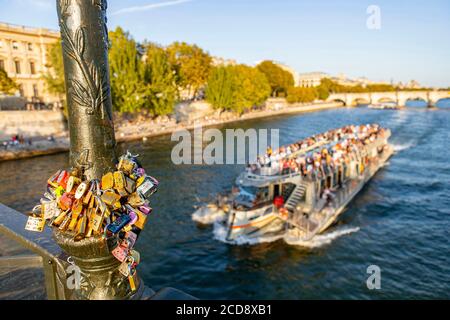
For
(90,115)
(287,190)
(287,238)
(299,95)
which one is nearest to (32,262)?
(90,115)

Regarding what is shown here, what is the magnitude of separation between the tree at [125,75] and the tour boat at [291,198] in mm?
27302

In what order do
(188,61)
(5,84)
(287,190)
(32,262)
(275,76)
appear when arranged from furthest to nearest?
(275,76), (188,61), (5,84), (287,190), (32,262)

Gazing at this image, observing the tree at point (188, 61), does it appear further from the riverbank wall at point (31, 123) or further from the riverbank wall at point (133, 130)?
the riverbank wall at point (31, 123)

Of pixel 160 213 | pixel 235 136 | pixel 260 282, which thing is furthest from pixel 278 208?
pixel 235 136

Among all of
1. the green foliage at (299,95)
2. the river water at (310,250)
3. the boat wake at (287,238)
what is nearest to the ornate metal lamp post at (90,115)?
A: the river water at (310,250)

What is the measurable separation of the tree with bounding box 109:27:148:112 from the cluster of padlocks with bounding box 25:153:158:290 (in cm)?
4471

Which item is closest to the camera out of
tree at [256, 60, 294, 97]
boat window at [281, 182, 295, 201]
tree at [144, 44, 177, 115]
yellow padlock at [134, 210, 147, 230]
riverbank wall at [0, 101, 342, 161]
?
yellow padlock at [134, 210, 147, 230]

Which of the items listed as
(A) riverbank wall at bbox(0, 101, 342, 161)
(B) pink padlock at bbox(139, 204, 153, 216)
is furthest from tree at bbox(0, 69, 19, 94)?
(B) pink padlock at bbox(139, 204, 153, 216)

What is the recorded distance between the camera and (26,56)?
178 ft

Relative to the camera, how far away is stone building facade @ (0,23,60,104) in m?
51.7

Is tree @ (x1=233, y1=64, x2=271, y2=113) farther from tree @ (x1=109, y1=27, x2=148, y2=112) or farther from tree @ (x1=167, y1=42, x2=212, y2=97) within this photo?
tree @ (x1=109, y1=27, x2=148, y2=112)

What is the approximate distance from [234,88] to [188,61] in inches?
443

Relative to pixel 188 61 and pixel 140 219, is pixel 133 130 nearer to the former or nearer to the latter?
pixel 188 61
